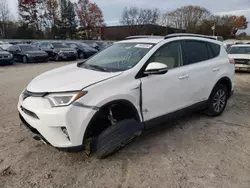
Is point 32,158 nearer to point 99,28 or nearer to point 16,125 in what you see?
point 16,125

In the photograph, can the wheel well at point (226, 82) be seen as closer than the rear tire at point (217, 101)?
No

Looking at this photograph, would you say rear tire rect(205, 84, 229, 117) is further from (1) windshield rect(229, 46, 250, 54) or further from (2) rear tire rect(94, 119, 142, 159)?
(1) windshield rect(229, 46, 250, 54)

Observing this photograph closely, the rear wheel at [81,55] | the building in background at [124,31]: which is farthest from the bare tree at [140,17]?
the rear wheel at [81,55]

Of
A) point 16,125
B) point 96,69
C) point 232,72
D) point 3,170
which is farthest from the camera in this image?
point 232,72

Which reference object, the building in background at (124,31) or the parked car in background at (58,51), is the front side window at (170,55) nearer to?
the parked car in background at (58,51)

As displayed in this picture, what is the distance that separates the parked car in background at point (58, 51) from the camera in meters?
16.3

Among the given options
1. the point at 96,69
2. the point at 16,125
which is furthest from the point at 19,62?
the point at 96,69

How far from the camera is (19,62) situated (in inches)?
621

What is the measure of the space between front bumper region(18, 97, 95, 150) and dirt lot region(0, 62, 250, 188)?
0.44 meters

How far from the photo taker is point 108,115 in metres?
2.94

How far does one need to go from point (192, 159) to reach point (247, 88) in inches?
208

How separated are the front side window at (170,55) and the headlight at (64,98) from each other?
1.31 meters

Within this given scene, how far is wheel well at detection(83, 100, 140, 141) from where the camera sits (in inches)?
108

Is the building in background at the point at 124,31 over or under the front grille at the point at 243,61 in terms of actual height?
over
